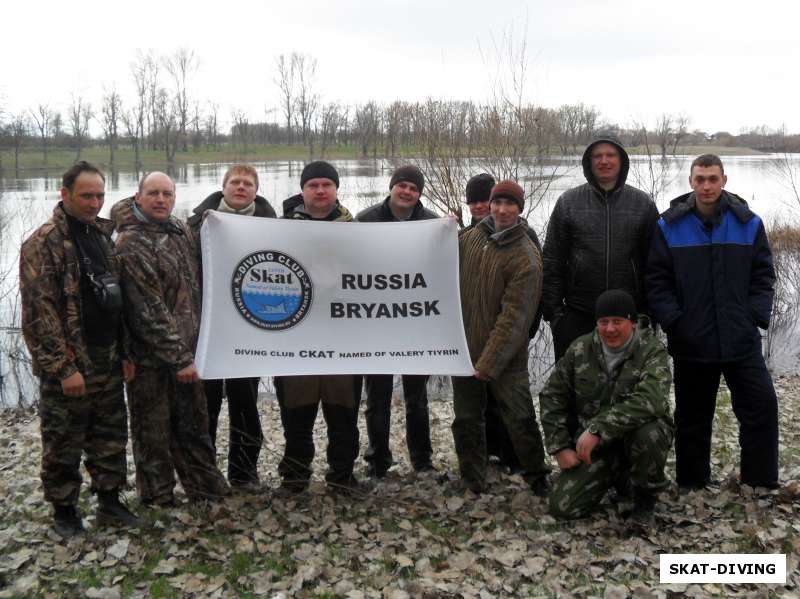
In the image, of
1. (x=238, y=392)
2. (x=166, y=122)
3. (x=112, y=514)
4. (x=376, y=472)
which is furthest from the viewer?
(x=166, y=122)

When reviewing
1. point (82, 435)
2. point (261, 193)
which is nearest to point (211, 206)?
point (82, 435)

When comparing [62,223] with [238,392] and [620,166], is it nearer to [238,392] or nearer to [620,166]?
[238,392]

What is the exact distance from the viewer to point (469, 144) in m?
14.6

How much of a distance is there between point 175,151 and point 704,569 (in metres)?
71.6

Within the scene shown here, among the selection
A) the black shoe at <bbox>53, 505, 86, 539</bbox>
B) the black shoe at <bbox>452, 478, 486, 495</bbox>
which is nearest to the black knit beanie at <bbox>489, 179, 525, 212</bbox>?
the black shoe at <bbox>452, 478, 486, 495</bbox>

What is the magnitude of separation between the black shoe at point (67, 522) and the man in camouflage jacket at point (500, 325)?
306 centimetres

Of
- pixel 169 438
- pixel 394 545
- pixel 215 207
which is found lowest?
pixel 394 545

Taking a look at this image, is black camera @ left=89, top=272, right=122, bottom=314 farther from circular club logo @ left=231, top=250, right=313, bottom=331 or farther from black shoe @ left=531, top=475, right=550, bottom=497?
black shoe @ left=531, top=475, right=550, bottom=497

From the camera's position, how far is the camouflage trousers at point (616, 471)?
5469 millimetres

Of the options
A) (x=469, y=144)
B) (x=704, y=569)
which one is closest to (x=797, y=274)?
(x=469, y=144)

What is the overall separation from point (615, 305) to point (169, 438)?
3.59m

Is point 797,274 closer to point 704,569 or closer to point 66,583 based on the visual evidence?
point 704,569

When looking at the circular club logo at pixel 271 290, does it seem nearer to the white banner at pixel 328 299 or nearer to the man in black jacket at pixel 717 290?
the white banner at pixel 328 299

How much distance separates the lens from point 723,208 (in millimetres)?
5871
